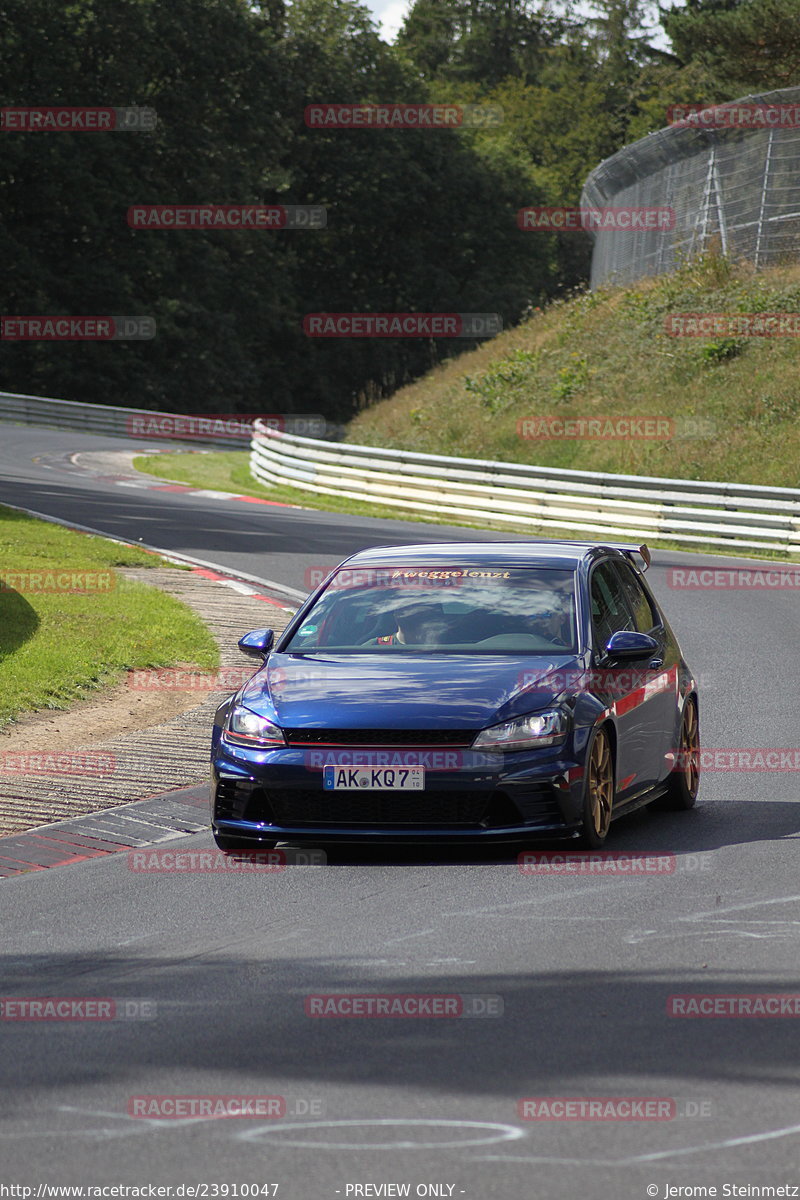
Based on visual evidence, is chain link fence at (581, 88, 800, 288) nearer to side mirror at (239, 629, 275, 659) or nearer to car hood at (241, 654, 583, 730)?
side mirror at (239, 629, 275, 659)

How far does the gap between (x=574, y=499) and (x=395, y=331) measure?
155 feet

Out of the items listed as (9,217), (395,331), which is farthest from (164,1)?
(395,331)

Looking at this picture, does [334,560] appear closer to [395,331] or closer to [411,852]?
[411,852]

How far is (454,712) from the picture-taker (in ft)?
26.6

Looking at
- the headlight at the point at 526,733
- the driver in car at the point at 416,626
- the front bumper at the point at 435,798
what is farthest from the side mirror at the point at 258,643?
the headlight at the point at 526,733

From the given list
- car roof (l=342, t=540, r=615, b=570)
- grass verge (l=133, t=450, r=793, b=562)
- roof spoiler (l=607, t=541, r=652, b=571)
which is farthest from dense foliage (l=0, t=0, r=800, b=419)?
car roof (l=342, t=540, r=615, b=570)

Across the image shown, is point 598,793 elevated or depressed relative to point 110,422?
elevated

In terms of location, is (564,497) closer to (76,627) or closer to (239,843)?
(76,627)

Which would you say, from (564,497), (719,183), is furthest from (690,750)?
(719,183)

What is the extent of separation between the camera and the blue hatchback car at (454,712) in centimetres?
805

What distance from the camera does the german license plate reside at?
8.00 m

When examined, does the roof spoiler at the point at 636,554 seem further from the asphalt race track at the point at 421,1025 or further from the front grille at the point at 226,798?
the front grille at the point at 226,798

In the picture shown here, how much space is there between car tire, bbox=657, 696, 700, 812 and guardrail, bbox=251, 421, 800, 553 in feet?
57.2

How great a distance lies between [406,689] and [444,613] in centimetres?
106
